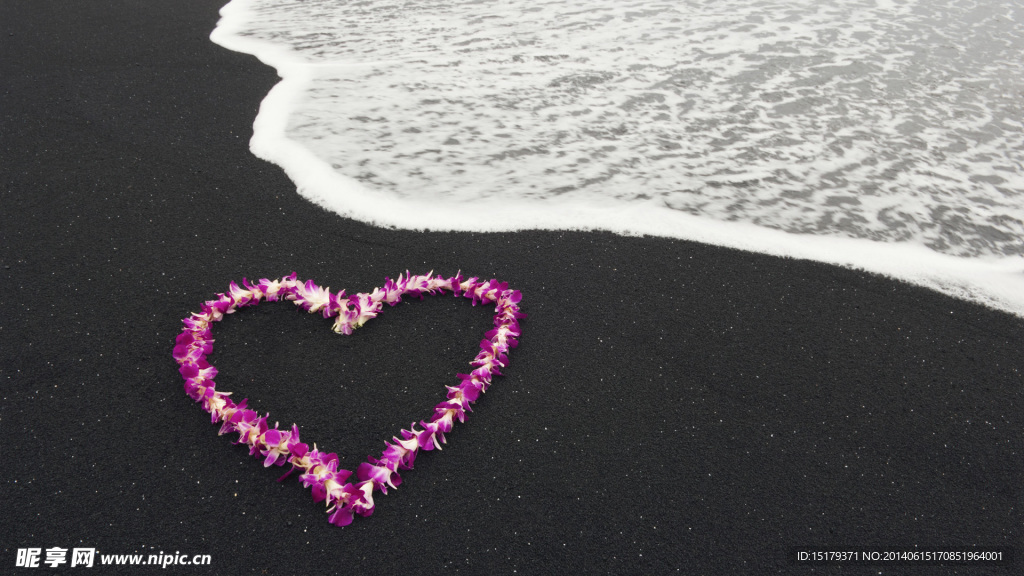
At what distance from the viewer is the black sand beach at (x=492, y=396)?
6.14 ft

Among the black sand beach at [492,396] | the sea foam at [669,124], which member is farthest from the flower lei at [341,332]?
→ the sea foam at [669,124]

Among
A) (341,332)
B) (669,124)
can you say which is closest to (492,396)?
(341,332)

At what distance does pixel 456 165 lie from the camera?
3.85 m

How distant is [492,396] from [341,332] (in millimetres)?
675

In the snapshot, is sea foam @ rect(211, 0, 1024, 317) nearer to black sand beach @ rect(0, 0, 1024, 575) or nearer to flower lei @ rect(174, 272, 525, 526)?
black sand beach @ rect(0, 0, 1024, 575)

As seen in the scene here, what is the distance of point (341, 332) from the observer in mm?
2506

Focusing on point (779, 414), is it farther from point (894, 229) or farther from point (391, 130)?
point (391, 130)

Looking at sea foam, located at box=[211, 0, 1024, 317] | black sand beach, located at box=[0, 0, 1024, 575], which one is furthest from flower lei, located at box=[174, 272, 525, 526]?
sea foam, located at box=[211, 0, 1024, 317]

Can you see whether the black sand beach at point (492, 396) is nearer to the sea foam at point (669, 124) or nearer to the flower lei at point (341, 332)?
the flower lei at point (341, 332)

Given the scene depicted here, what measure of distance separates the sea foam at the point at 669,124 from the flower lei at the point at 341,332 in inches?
25.6

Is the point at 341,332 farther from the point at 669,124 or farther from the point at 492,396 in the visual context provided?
the point at 669,124

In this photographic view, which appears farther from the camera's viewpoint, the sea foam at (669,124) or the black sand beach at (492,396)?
the sea foam at (669,124)

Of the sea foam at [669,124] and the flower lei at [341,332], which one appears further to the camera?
the sea foam at [669,124]

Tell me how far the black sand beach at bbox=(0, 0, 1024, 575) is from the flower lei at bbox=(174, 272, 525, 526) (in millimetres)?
51
